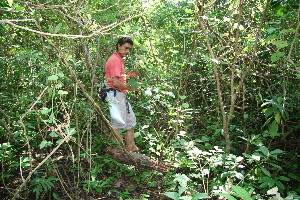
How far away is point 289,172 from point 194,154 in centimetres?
115

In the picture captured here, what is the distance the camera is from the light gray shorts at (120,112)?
3432 mm

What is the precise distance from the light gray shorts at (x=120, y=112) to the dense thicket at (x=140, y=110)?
0.19m

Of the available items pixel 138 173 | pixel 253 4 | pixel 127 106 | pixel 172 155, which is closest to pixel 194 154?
pixel 172 155

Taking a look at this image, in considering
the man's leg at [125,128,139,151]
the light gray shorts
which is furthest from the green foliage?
the man's leg at [125,128,139,151]

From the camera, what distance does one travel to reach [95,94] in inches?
134

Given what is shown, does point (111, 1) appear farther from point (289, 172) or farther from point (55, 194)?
point (289, 172)

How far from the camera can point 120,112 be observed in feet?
11.7

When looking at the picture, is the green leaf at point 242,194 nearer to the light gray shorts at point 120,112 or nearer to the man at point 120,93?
the man at point 120,93

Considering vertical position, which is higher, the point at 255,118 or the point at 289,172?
the point at 255,118

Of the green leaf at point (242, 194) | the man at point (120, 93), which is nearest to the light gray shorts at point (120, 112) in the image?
the man at point (120, 93)

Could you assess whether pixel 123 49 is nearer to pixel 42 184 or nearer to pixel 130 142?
pixel 130 142

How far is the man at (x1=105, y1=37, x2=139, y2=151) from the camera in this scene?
329 cm

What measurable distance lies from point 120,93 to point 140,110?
3.30ft

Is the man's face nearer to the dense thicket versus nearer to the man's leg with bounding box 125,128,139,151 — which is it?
the dense thicket
